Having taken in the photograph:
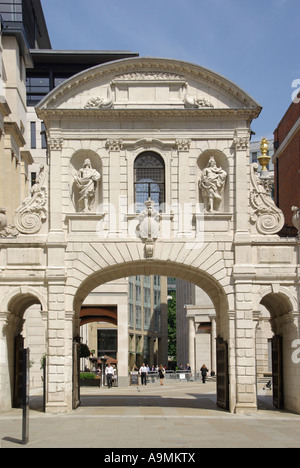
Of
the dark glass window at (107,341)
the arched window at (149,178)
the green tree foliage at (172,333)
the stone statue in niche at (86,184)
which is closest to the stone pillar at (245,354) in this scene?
the arched window at (149,178)

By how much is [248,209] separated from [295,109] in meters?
10.9

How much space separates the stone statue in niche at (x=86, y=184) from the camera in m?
30.4

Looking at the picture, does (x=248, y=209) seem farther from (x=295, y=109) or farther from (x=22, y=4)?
(x=22, y=4)

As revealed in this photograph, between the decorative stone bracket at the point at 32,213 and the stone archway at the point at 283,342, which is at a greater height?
the decorative stone bracket at the point at 32,213

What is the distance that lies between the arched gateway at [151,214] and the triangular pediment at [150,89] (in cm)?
4

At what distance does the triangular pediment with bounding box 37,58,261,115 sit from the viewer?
30.7m

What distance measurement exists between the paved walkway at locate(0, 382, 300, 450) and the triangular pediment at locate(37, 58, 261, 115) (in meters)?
11.8

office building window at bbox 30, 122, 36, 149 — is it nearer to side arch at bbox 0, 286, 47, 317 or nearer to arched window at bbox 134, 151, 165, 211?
arched window at bbox 134, 151, 165, 211

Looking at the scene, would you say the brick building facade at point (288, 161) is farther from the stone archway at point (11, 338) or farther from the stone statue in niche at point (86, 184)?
the stone archway at point (11, 338)

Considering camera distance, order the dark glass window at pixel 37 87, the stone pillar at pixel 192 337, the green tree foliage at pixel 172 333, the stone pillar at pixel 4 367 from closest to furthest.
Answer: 1. the stone pillar at pixel 4 367
2. the stone pillar at pixel 192 337
3. the dark glass window at pixel 37 87
4. the green tree foliage at pixel 172 333

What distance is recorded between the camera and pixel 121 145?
3084cm

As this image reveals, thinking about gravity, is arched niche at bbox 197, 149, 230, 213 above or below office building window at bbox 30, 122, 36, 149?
below

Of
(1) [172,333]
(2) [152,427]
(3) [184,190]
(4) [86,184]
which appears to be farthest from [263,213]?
Result: (1) [172,333]

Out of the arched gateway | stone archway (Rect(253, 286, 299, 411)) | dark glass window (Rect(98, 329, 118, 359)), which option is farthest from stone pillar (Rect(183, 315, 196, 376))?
the arched gateway
